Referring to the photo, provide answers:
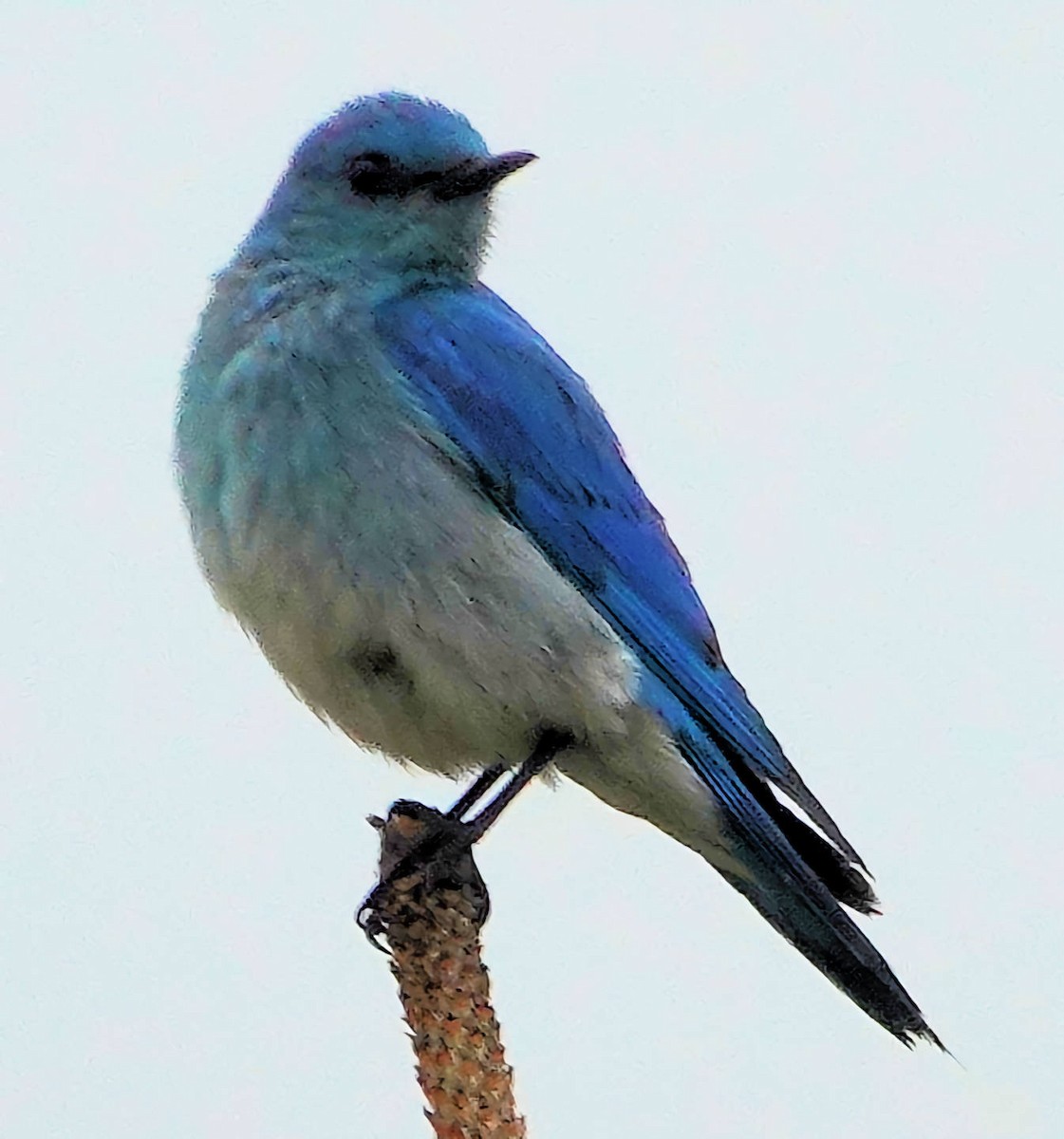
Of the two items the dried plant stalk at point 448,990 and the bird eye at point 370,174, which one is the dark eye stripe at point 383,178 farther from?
the dried plant stalk at point 448,990

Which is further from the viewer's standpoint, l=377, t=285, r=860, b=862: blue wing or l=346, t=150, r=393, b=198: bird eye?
l=346, t=150, r=393, b=198: bird eye

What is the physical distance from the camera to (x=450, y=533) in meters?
2.67

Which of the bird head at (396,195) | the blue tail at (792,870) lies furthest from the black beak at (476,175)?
the blue tail at (792,870)

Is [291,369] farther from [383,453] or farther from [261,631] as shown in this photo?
[261,631]

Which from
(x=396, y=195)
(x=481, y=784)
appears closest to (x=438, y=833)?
(x=481, y=784)

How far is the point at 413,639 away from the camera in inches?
104

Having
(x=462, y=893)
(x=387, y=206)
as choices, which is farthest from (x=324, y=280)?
(x=462, y=893)

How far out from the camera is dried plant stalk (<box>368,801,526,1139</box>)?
2096 mm

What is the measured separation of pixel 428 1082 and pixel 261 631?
853mm

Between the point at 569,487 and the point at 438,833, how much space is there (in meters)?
0.68

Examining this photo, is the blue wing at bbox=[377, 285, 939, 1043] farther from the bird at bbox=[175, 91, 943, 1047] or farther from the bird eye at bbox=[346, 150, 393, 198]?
the bird eye at bbox=[346, 150, 393, 198]

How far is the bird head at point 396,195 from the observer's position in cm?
298

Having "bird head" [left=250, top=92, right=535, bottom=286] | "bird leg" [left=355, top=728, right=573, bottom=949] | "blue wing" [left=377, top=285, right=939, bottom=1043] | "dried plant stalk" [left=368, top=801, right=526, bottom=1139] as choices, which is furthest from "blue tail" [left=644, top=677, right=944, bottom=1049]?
"bird head" [left=250, top=92, right=535, bottom=286]

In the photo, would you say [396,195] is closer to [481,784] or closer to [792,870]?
[481,784]
